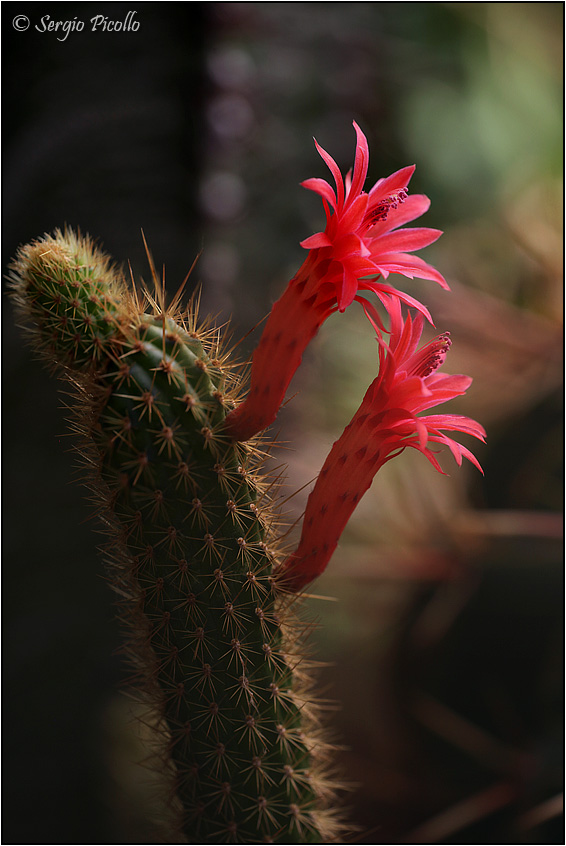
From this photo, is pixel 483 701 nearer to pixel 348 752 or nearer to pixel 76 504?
pixel 348 752

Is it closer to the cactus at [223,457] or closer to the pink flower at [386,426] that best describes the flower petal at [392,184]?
the cactus at [223,457]

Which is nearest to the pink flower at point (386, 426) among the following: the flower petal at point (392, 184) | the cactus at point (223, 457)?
the cactus at point (223, 457)

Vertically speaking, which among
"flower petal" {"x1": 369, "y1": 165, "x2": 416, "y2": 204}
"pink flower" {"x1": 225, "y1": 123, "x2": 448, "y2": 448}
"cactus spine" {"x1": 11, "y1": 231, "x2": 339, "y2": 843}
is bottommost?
"cactus spine" {"x1": 11, "y1": 231, "x2": 339, "y2": 843}

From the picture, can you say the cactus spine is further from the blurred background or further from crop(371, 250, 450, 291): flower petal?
the blurred background

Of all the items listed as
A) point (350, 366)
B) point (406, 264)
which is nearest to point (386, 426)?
point (406, 264)

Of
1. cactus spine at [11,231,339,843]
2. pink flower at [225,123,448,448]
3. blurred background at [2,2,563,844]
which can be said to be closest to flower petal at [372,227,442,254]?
pink flower at [225,123,448,448]

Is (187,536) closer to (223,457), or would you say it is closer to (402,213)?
(223,457)
